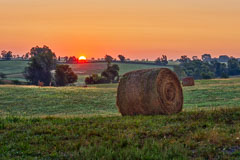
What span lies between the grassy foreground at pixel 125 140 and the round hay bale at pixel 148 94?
4508 mm

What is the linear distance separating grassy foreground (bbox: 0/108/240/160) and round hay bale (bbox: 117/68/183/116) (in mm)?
4508

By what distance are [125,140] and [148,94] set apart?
8404mm

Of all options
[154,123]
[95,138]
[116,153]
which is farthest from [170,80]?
[116,153]

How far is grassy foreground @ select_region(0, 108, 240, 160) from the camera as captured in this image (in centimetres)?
783

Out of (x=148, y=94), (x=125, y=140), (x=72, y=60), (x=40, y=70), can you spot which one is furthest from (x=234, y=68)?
(x=125, y=140)

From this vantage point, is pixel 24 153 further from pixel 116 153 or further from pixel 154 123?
pixel 154 123

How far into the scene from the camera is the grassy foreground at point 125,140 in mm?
7832

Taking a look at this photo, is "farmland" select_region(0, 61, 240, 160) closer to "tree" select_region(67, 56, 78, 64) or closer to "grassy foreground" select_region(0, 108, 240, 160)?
"grassy foreground" select_region(0, 108, 240, 160)

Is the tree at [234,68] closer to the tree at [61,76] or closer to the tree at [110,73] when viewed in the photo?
the tree at [110,73]

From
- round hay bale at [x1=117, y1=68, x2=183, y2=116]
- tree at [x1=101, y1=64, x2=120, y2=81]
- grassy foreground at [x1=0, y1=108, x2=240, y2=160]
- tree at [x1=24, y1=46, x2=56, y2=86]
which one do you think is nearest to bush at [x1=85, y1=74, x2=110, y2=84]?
tree at [x1=101, y1=64, x2=120, y2=81]

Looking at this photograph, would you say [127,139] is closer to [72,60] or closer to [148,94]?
[148,94]

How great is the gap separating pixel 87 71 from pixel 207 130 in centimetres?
13009

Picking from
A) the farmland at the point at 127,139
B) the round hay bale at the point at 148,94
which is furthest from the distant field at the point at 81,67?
the farmland at the point at 127,139

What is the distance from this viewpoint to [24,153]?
823 centimetres
